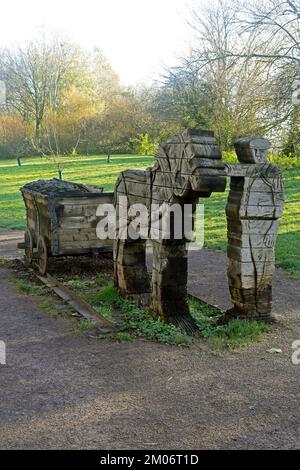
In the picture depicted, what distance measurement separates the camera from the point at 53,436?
13.0 feet

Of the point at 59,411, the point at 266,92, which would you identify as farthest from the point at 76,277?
the point at 266,92

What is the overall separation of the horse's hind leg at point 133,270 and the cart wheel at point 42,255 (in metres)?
1.91

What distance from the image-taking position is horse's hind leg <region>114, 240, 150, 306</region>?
7559 mm

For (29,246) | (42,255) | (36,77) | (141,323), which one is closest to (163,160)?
(141,323)

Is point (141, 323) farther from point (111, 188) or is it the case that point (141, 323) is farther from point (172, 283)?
point (111, 188)

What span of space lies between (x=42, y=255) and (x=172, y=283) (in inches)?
143

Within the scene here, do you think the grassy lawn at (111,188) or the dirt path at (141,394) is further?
the grassy lawn at (111,188)

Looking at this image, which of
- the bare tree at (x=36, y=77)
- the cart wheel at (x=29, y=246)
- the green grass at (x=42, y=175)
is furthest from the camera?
the bare tree at (x=36, y=77)

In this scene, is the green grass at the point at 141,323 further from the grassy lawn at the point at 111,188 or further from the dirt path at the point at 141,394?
the grassy lawn at the point at 111,188

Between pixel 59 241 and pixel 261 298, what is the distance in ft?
12.2

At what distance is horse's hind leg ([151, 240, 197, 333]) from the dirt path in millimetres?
553

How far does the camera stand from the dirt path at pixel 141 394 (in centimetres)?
394

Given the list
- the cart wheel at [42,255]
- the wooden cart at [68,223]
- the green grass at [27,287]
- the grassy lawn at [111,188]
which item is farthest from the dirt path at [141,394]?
the grassy lawn at [111,188]

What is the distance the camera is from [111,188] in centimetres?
2430
